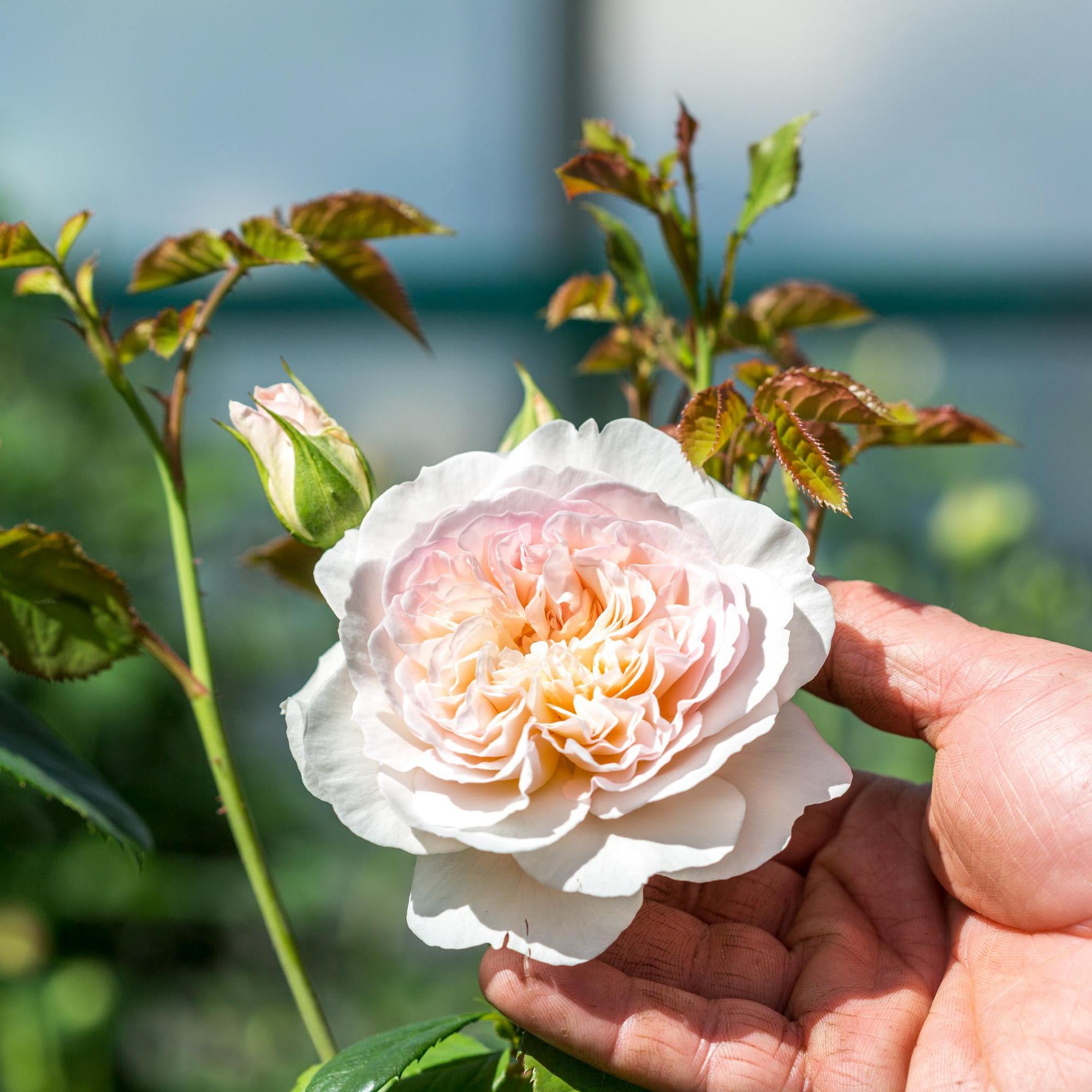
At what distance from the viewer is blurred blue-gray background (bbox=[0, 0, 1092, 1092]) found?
1.55 meters

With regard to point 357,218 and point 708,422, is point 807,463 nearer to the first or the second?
point 708,422

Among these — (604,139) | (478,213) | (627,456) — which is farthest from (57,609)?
(478,213)

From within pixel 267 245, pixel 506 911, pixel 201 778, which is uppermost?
pixel 267 245

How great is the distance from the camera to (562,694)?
1.22 ft

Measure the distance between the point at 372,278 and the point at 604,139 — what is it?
0.16 meters

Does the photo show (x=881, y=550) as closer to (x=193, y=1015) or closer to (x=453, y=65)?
(x=193, y=1015)

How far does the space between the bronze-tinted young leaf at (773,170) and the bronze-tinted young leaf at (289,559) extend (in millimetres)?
299

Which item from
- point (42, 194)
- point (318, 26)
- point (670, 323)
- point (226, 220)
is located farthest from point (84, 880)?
point (318, 26)

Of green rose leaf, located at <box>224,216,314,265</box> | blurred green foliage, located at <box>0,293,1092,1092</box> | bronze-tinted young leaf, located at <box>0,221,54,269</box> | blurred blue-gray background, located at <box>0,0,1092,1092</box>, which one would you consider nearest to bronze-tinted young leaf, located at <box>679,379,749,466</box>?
green rose leaf, located at <box>224,216,314,265</box>

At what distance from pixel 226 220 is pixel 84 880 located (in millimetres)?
1370

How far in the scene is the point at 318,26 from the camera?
2.02 m

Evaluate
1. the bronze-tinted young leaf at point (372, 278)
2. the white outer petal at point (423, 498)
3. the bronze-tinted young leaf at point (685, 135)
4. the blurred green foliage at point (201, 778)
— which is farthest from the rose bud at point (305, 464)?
the blurred green foliage at point (201, 778)

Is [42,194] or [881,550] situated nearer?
[881,550]

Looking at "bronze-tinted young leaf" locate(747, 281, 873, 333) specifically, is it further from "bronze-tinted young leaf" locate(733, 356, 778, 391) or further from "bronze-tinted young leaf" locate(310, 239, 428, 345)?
"bronze-tinted young leaf" locate(310, 239, 428, 345)
